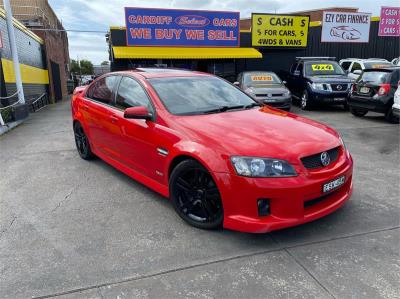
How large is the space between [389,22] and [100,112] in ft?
70.9

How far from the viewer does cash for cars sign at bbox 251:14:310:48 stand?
18750 millimetres

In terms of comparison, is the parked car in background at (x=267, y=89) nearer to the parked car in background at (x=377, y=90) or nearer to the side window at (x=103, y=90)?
the parked car in background at (x=377, y=90)

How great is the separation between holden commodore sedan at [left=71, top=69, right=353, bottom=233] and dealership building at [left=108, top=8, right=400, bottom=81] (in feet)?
42.3

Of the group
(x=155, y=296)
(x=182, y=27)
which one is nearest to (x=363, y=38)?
(x=182, y=27)

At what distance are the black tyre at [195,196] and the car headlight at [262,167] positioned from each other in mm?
351

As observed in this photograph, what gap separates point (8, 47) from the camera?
1303 centimetres

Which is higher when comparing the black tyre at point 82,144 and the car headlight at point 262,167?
the car headlight at point 262,167

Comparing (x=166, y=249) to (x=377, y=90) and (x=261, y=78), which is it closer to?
(x=377, y=90)

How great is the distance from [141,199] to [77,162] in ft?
7.46

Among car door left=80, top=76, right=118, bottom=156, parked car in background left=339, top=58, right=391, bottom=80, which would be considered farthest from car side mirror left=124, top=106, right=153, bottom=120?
parked car in background left=339, top=58, right=391, bottom=80

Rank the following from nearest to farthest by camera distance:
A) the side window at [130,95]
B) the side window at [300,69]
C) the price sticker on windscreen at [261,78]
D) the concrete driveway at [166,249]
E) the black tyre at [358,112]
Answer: the concrete driveway at [166,249] < the side window at [130,95] < the black tyre at [358,112] < the price sticker on windscreen at [261,78] < the side window at [300,69]

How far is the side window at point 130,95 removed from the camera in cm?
427

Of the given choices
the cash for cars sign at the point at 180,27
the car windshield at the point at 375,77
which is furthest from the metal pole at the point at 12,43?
the car windshield at the point at 375,77

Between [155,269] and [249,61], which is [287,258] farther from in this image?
[249,61]
